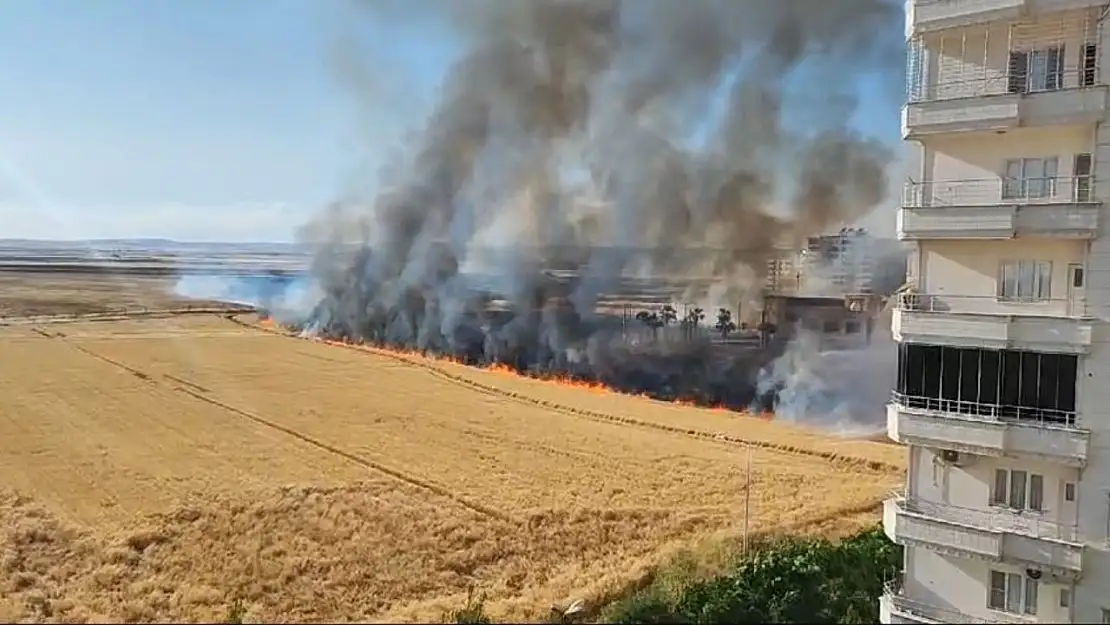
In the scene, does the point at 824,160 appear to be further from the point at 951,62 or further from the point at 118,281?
the point at 118,281

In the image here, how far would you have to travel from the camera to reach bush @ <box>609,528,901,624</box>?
3.84m

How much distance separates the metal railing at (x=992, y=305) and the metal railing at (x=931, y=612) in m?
1.15

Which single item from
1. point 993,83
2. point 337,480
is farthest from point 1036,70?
point 337,480

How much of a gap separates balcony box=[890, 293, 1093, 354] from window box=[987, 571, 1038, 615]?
2.99 feet

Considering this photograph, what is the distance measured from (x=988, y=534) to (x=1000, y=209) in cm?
123

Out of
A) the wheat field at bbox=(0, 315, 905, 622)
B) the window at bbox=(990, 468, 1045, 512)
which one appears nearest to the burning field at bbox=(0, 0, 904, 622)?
the wheat field at bbox=(0, 315, 905, 622)

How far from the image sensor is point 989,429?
3.31m

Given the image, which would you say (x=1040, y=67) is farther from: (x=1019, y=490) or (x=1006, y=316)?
(x=1019, y=490)

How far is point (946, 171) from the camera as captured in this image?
139 inches

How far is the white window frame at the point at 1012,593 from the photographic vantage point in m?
3.37

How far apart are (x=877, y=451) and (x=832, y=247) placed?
1271 millimetres

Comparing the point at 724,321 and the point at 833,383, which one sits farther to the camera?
the point at 724,321

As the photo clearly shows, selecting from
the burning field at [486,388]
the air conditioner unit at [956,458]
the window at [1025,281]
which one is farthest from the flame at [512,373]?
the window at [1025,281]

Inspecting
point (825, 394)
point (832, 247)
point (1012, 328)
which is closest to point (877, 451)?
point (825, 394)
